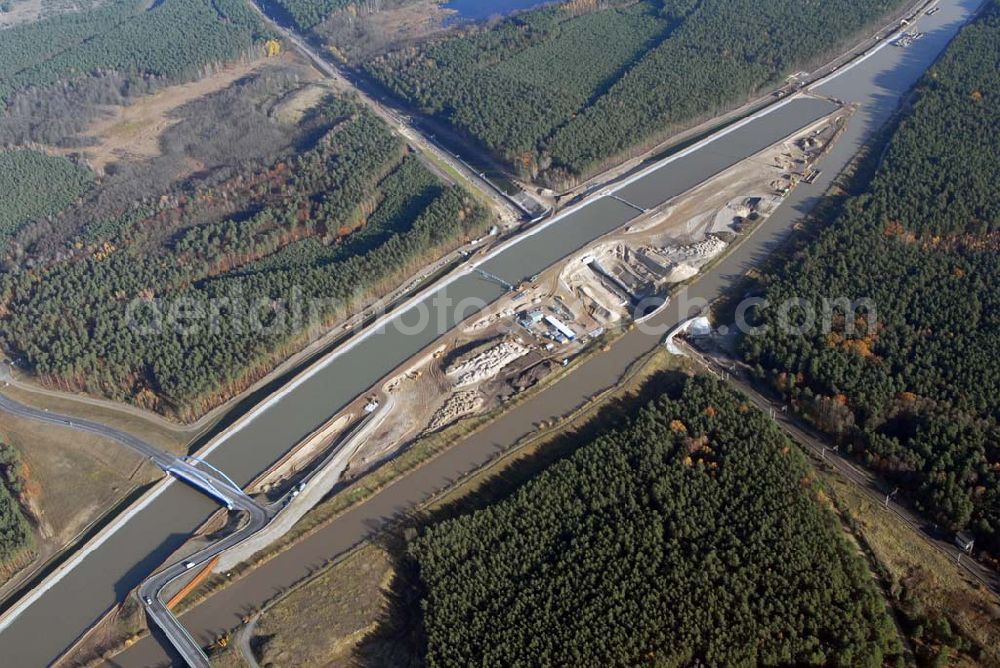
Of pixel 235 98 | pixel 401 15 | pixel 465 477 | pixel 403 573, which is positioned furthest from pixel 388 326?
pixel 401 15

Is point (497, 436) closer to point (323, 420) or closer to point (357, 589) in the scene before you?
point (323, 420)

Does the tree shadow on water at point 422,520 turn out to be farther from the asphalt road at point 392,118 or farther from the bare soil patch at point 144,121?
the bare soil patch at point 144,121

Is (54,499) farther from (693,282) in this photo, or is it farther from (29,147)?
(29,147)

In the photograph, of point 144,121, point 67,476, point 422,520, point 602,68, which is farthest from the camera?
point 144,121

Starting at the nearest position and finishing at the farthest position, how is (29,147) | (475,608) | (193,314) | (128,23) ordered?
(475,608), (193,314), (29,147), (128,23)

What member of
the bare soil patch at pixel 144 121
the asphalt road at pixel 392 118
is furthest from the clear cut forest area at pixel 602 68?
the bare soil patch at pixel 144 121

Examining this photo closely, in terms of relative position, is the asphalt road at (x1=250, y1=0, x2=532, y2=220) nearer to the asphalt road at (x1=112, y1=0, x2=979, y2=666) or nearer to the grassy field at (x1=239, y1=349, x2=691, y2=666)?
the asphalt road at (x1=112, y1=0, x2=979, y2=666)

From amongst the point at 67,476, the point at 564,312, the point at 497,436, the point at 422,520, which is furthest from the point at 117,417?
the point at 564,312

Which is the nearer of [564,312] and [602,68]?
[564,312]
